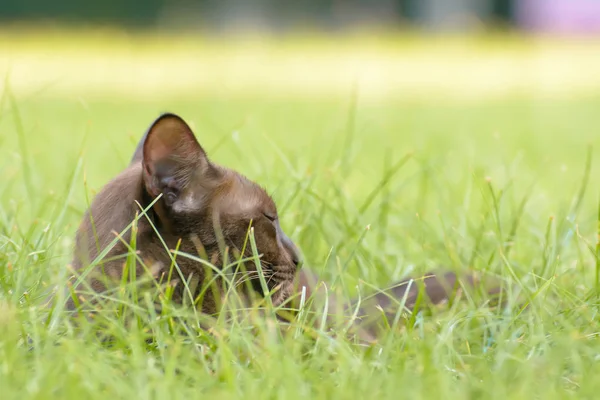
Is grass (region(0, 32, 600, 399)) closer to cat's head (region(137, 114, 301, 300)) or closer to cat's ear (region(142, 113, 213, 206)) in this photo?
cat's head (region(137, 114, 301, 300))

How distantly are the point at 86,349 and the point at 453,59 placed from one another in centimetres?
1076

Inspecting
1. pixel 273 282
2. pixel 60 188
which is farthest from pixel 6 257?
pixel 60 188

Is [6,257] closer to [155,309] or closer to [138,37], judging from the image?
[155,309]

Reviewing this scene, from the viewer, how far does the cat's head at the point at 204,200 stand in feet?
5.94

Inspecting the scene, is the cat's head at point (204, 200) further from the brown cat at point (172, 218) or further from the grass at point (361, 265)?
the grass at point (361, 265)

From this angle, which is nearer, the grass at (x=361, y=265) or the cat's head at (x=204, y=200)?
the grass at (x=361, y=265)

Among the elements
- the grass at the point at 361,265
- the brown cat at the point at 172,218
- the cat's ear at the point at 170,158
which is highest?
the cat's ear at the point at 170,158

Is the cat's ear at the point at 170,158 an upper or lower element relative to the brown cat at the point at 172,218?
upper

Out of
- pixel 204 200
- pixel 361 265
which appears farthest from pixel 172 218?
pixel 361 265

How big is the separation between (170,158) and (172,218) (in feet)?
0.42

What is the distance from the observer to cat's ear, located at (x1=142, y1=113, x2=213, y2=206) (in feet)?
5.85

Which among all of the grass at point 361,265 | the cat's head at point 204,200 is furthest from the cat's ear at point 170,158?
the grass at point 361,265

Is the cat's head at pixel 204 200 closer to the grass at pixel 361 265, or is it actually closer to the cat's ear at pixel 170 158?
the cat's ear at pixel 170 158

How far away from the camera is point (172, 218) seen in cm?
187
